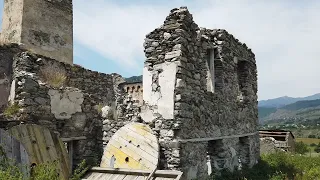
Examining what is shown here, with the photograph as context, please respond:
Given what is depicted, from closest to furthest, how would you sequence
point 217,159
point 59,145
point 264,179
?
point 59,145, point 217,159, point 264,179

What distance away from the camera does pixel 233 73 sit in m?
10.1

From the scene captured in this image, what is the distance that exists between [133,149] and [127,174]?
27.7 inches

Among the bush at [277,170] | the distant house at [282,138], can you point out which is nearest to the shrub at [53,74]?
the bush at [277,170]

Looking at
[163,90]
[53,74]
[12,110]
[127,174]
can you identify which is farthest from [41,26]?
[127,174]

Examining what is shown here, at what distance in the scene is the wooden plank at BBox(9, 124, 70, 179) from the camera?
19.7 feet

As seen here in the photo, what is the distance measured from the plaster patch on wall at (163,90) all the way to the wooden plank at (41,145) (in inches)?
83.8

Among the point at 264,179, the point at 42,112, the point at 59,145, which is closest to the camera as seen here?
the point at 59,145

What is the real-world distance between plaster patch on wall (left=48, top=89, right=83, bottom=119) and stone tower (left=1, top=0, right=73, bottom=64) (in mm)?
6353

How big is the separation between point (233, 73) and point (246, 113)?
5.84 ft

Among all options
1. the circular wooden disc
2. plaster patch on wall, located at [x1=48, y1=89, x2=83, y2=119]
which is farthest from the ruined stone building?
the circular wooden disc

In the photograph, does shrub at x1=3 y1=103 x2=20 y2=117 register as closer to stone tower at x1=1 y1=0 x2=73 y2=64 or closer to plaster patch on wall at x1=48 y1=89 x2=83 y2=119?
plaster patch on wall at x1=48 y1=89 x2=83 y2=119

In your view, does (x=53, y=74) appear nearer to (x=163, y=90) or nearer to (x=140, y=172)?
(x=163, y=90)

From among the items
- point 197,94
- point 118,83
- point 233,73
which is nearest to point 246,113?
point 233,73

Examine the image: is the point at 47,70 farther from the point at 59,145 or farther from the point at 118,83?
the point at 118,83
